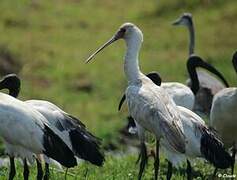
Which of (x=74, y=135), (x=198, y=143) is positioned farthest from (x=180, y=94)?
(x=74, y=135)

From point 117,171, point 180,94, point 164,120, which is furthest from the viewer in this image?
point 180,94

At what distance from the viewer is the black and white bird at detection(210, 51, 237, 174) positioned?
9.24m

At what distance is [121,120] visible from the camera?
45.7 ft

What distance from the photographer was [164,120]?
7.77 meters

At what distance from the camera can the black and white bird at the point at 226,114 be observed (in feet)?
30.3

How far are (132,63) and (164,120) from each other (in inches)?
36.0

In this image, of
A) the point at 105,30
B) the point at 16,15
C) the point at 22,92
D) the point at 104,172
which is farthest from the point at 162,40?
the point at 104,172

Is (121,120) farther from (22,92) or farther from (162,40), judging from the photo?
(162,40)

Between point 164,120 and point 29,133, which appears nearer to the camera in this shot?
point 29,133

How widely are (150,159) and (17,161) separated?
5.75 feet

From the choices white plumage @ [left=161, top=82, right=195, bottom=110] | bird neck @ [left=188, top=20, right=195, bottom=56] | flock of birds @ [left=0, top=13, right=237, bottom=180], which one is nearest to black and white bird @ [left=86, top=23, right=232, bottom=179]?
flock of birds @ [left=0, top=13, right=237, bottom=180]

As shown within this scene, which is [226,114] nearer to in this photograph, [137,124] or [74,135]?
[137,124]

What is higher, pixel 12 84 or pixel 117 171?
pixel 12 84

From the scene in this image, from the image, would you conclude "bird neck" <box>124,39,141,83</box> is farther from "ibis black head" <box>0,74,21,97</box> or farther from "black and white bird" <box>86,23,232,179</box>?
"ibis black head" <box>0,74,21,97</box>
